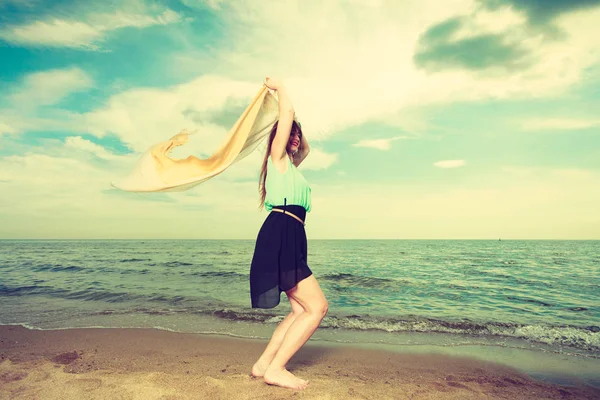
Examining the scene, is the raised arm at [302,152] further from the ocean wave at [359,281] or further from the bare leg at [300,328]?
the ocean wave at [359,281]

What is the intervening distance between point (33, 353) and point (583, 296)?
41.2 feet

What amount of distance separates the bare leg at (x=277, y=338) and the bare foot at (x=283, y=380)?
0.22 meters

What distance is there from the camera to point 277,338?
360 cm

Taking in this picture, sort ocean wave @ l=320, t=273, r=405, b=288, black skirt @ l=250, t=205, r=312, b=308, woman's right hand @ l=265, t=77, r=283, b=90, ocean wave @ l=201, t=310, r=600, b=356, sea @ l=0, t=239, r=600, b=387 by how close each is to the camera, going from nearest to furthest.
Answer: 1. black skirt @ l=250, t=205, r=312, b=308
2. woman's right hand @ l=265, t=77, r=283, b=90
3. sea @ l=0, t=239, r=600, b=387
4. ocean wave @ l=201, t=310, r=600, b=356
5. ocean wave @ l=320, t=273, r=405, b=288

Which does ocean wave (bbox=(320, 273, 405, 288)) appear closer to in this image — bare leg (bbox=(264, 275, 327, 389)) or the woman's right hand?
bare leg (bbox=(264, 275, 327, 389))

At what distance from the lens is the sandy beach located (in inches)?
132

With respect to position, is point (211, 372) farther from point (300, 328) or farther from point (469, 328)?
point (469, 328)

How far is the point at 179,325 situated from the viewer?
21.9 feet

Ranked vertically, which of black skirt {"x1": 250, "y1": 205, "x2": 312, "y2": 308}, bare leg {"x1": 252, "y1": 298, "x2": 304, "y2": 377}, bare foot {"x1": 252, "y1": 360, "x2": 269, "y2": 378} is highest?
black skirt {"x1": 250, "y1": 205, "x2": 312, "y2": 308}

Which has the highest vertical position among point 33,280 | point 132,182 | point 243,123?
point 243,123

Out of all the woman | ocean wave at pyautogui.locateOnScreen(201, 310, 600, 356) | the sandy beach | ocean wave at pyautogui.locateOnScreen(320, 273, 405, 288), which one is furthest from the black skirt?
ocean wave at pyautogui.locateOnScreen(320, 273, 405, 288)

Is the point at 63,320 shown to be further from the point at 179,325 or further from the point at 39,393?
the point at 39,393

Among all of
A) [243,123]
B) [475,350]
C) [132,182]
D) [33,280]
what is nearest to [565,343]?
[475,350]

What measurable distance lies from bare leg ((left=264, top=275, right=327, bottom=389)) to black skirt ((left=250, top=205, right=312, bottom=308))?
0.34 ft
